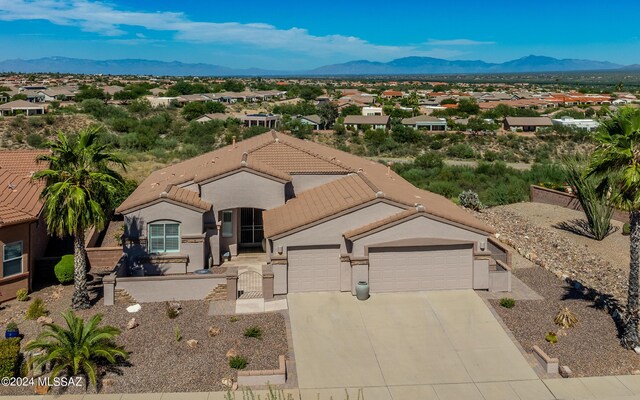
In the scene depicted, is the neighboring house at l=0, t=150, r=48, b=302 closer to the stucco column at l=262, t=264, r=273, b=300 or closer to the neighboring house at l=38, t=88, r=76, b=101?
the stucco column at l=262, t=264, r=273, b=300

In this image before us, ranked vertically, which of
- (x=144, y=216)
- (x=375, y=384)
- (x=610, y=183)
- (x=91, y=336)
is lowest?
(x=375, y=384)

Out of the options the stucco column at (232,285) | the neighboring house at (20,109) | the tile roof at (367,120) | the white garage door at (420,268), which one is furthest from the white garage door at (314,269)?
the neighboring house at (20,109)

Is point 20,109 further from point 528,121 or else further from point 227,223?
point 528,121

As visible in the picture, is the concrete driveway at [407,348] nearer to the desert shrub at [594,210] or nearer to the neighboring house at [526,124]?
the desert shrub at [594,210]

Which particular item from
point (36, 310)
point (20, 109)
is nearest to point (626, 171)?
point (36, 310)

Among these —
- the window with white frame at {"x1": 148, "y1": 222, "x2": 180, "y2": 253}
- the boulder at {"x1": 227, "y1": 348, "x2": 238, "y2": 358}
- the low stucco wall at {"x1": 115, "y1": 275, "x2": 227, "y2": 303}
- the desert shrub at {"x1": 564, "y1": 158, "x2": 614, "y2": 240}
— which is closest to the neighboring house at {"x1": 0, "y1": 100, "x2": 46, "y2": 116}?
the window with white frame at {"x1": 148, "y1": 222, "x2": 180, "y2": 253}

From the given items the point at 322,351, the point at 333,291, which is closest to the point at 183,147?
the point at 333,291

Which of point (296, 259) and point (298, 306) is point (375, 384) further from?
point (296, 259)
